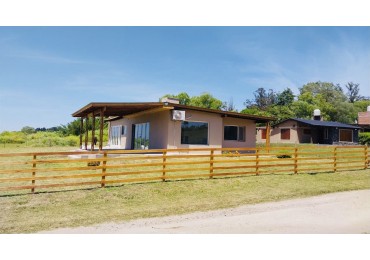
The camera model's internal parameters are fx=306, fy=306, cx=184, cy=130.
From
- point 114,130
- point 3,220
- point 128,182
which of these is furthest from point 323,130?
point 3,220

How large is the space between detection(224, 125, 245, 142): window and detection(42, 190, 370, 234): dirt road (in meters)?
11.9

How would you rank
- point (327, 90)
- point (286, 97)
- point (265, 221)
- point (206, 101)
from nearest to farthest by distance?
1. point (265, 221)
2. point (206, 101)
3. point (286, 97)
4. point (327, 90)

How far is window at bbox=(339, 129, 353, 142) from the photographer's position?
3426 centimetres

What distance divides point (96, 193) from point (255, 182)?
16.3 feet

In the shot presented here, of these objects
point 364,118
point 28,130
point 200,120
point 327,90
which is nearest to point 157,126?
point 200,120

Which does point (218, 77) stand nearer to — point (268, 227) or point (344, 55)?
point (344, 55)

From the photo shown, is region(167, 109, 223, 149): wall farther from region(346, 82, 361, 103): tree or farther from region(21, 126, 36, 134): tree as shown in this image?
region(346, 82, 361, 103): tree

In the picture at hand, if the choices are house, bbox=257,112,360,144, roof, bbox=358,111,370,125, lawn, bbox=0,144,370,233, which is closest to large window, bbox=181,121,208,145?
lawn, bbox=0,144,370,233

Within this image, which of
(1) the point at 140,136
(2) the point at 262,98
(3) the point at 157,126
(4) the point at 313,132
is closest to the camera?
(3) the point at 157,126

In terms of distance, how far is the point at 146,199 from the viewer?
7.63m

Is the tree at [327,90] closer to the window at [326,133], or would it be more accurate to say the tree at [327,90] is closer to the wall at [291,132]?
the window at [326,133]

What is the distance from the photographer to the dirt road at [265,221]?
Answer: 17.6 ft

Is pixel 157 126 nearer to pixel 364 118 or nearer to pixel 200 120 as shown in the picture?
pixel 200 120

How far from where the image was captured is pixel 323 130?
34812 mm
